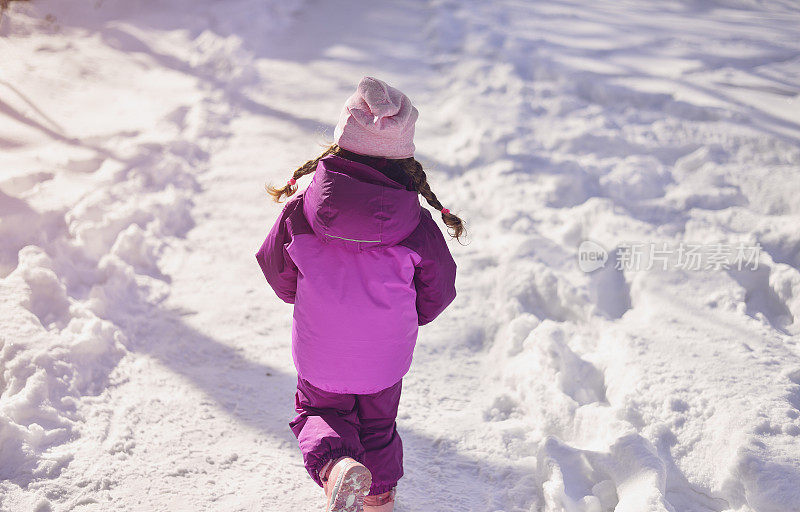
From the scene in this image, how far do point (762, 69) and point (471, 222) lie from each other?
3124 mm

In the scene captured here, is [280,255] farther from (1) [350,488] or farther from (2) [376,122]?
(1) [350,488]

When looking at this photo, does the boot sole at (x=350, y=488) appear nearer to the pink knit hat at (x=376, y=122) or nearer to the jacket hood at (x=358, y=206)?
the jacket hood at (x=358, y=206)

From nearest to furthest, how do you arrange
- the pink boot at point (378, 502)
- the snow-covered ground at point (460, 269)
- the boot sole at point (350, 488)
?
the boot sole at point (350, 488), the pink boot at point (378, 502), the snow-covered ground at point (460, 269)

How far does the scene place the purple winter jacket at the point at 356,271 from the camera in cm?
178

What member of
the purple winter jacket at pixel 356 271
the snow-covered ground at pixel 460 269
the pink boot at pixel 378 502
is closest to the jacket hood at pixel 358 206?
the purple winter jacket at pixel 356 271

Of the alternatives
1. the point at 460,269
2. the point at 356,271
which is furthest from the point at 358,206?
the point at 460,269

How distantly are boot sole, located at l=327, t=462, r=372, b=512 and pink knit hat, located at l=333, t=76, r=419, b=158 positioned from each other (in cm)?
82

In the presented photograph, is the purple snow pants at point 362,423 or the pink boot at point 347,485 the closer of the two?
the pink boot at point 347,485

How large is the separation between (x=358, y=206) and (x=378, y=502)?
916mm

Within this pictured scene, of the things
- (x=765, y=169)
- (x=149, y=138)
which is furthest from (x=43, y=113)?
(x=765, y=169)

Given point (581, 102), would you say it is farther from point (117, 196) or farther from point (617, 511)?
point (617, 511)

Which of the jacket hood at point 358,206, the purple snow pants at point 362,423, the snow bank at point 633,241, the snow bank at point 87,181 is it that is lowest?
the snow bank at point 87,181

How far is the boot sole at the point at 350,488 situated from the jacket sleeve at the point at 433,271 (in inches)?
19.6

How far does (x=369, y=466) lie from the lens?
1985 millimetres
